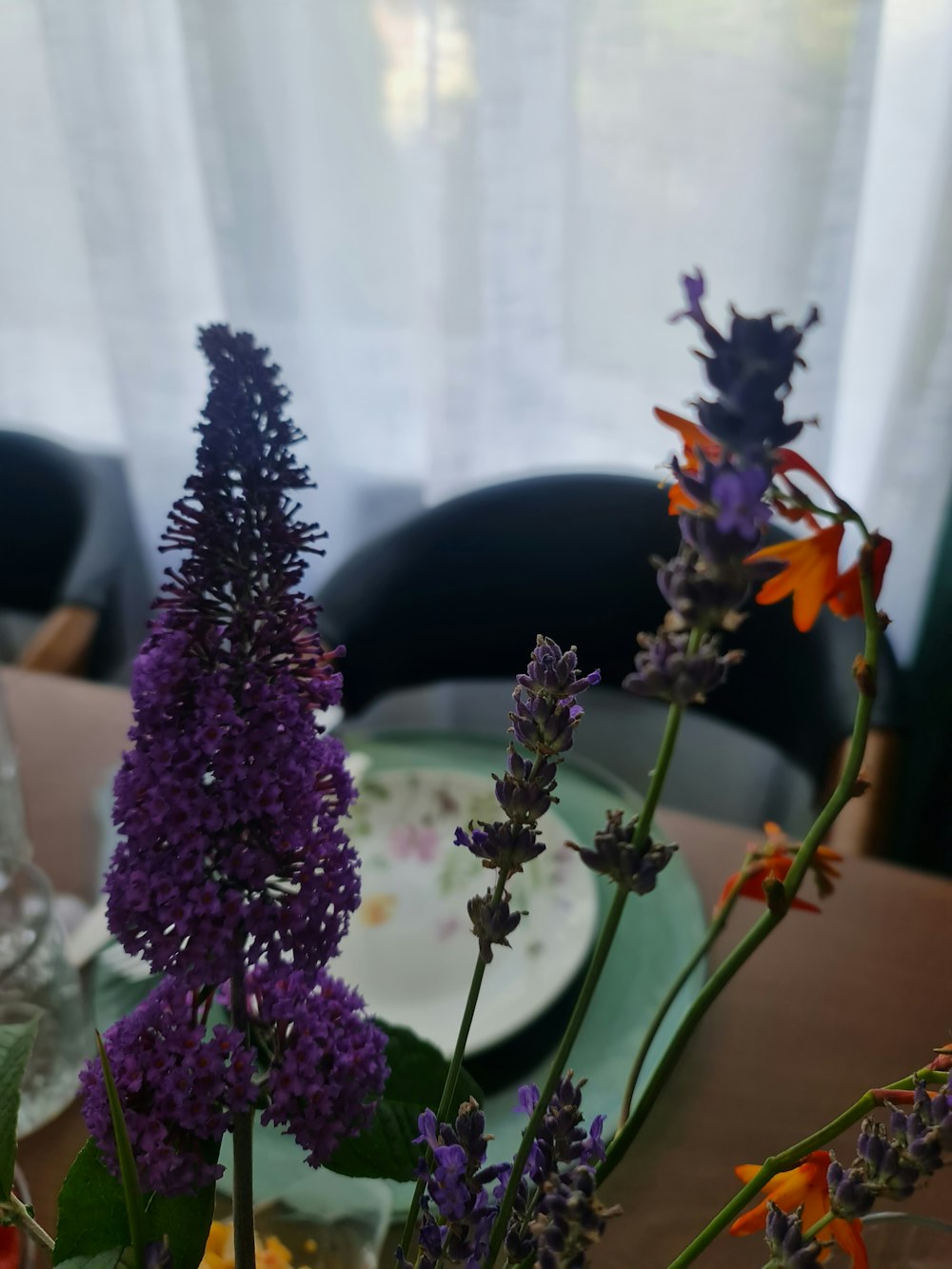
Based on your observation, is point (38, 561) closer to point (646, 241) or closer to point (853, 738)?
point (646, 241)

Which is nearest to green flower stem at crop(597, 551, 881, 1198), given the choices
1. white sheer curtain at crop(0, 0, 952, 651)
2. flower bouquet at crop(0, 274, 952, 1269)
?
flower bouquet at crop(0, 274, 952, 1269)

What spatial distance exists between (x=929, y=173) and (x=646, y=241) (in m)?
0.29

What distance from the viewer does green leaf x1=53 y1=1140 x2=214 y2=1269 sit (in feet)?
0.87

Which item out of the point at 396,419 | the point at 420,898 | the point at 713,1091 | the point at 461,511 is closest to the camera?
the point at 713,1091

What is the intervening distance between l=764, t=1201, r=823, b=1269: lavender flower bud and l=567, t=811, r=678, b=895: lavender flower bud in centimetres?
8

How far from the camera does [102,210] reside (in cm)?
138

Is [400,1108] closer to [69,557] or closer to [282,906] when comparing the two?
[282,906]

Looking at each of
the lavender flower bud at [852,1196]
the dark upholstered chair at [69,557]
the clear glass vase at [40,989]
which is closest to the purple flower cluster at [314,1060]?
the lavender flower bud at [852,1196]

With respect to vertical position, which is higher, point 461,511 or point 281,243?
point 281,243

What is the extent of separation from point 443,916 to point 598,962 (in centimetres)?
54

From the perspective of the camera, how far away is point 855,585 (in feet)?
0.81

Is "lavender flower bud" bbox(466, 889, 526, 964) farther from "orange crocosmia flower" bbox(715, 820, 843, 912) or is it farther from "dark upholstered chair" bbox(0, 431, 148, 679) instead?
"dark upholstered chair" bbox(0, 431, 148, 679)

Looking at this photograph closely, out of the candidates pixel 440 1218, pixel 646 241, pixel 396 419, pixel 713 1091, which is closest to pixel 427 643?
Answer: pixel 396 419

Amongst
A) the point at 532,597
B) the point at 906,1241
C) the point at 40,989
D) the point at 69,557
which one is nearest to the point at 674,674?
the point at 906,1241
